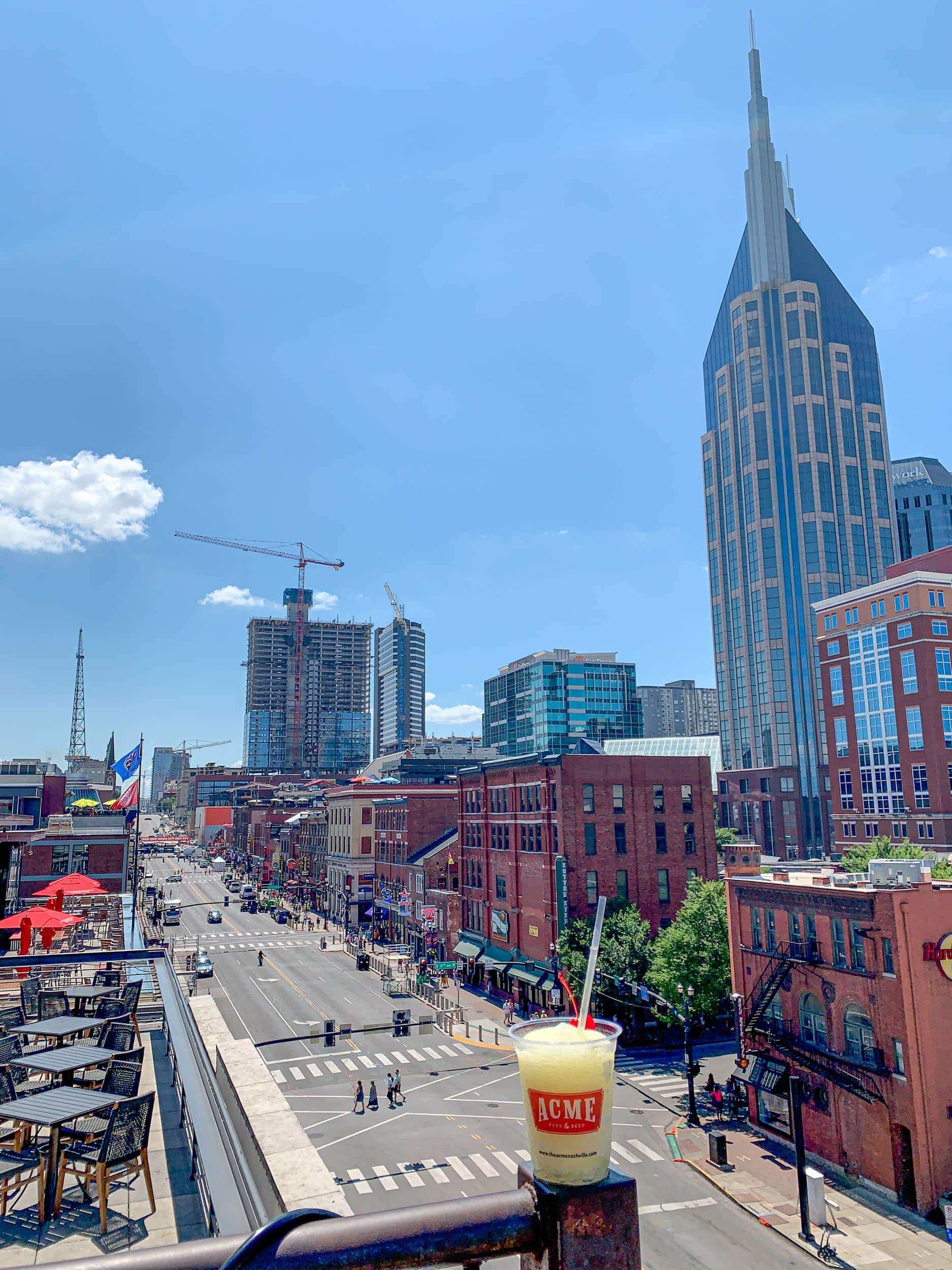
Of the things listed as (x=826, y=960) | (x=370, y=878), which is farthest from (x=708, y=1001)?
(x=370, y=878)

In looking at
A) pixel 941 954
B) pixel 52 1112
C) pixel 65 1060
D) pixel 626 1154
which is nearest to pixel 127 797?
pixel 626 1154

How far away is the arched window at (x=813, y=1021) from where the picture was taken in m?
34.8

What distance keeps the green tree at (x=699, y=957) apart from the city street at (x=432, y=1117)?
441 cm

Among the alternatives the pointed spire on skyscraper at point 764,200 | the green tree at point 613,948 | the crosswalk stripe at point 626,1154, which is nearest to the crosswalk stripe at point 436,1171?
the crosswalk stripe at point 626,1154

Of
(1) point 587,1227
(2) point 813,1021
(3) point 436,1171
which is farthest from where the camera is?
(2) point 813,1021

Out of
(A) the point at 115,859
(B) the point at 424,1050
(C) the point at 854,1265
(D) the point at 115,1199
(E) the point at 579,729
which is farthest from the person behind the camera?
(E) the point at 579,729

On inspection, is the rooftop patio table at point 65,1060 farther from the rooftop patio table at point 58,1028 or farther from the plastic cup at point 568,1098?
the plastic cup at point 568,1098

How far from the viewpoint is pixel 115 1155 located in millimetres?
7281

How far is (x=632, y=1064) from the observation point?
4697 centimetres

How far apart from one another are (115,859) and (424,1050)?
34.2 m

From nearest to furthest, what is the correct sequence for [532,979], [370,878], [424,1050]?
[424,1050], [532,979], [370,878]

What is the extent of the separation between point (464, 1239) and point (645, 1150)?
36829mm

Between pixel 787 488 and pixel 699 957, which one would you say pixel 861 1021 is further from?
pixel 787 488

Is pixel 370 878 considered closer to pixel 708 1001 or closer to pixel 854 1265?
pixel 708 1001
